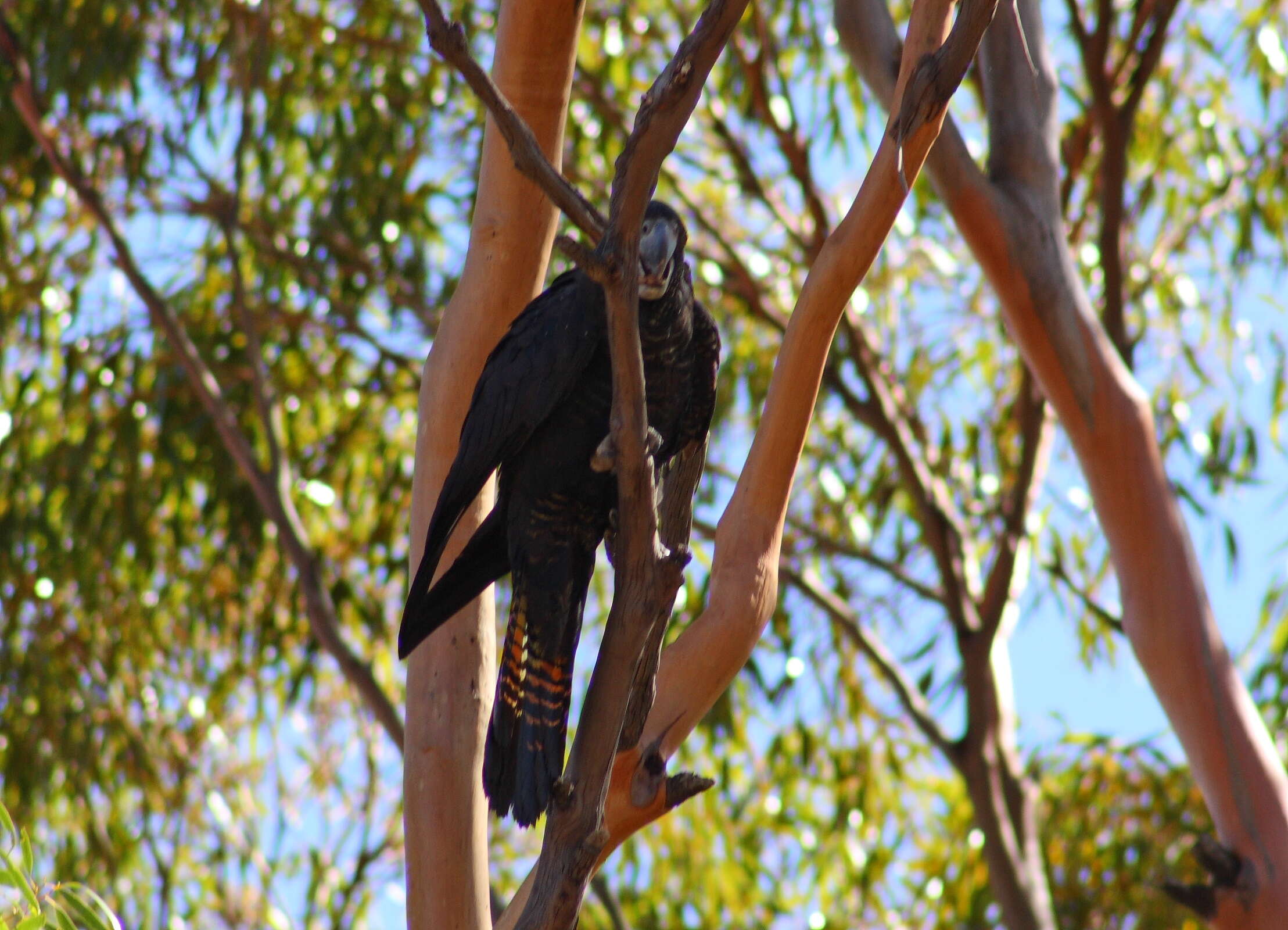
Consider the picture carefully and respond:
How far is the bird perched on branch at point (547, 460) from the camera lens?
72.2 inches

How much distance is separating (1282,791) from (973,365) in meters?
1.72

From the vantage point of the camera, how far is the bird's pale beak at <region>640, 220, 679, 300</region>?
6.07 ft

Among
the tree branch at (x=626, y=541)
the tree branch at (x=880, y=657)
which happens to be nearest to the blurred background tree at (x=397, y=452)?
the tree branch at (x=880, y=657)

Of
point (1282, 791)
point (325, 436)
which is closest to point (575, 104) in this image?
point (325, 436)

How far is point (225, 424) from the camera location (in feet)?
9.78

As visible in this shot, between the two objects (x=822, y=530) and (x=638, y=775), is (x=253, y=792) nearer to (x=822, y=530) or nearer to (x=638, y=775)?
(x=822, y=530)

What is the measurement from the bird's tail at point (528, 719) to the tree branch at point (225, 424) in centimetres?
90

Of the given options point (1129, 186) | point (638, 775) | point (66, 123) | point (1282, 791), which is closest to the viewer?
point (638, 775)

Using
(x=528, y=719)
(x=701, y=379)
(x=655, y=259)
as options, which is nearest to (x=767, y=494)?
(x=701, y=379)

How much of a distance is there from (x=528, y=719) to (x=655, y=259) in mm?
584

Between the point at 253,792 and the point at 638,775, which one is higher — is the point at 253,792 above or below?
above

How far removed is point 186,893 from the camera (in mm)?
3762

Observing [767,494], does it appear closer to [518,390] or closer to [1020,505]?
[518,390]

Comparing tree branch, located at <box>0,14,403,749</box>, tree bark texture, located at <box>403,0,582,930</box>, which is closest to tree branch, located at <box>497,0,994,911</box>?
tree bark texture, located at <box>403,0,582,930</box>
